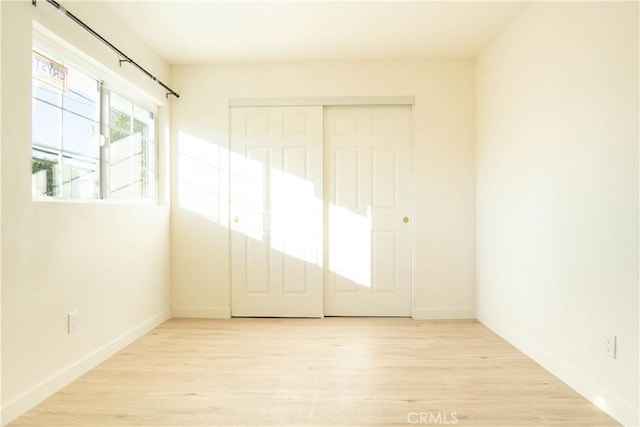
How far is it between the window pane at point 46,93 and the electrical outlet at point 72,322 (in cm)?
128

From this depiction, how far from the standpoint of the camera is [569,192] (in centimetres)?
227

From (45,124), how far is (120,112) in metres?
0.88

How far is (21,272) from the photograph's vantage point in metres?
1.95

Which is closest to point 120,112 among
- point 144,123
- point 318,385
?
point 144,123

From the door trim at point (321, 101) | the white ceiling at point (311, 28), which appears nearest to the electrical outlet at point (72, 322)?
the white ceiling at point (311, 28)

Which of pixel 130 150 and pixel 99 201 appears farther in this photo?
pixel 130 150

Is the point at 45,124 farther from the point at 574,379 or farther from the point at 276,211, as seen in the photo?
the point at 574,379

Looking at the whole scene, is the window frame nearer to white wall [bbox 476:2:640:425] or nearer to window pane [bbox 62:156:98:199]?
window pane [bbox 62:156:98:199]

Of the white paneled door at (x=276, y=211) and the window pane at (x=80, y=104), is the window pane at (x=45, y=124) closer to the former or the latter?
the window pane at (x=80, y=104)

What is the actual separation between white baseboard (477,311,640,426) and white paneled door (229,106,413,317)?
1048 mm

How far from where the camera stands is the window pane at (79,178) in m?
2.40

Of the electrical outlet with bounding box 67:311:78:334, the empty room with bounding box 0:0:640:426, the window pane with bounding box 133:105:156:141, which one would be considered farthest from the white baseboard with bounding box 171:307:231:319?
the window pane with bounding box 133:105:156:141

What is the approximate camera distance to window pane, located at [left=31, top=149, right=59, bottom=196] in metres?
2.12

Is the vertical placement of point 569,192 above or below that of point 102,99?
below
